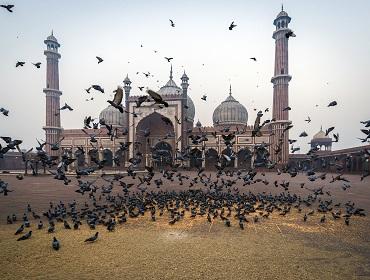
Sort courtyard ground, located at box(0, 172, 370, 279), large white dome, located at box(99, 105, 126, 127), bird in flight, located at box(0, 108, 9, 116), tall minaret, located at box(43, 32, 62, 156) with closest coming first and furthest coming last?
courtyard ground, located at box(0, 172, 370, 279)
bird in flight, located at box(0, 108, 9, 116)
tall minaret, located at box(43, 32, 62, 156)
large white dome, located at box(99, 105, 126, 127)

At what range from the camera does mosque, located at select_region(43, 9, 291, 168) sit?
36.7 metres

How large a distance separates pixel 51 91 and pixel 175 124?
2145 centimetres

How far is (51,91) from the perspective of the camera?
4272 cm

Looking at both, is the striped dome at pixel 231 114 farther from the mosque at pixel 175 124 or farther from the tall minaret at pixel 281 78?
the tall minaret at pixel 281 78

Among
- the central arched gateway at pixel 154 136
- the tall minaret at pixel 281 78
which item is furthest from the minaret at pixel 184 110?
the tall minaret at pixel 281 78

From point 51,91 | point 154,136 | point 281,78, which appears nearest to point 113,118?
point 154,136

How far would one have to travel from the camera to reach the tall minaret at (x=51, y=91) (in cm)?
4244

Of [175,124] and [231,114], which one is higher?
[231,114]

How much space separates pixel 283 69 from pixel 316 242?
117 ft

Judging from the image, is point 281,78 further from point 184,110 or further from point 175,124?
point 175,124

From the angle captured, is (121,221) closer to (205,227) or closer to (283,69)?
(205,227)

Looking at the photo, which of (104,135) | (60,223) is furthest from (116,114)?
(60,223)

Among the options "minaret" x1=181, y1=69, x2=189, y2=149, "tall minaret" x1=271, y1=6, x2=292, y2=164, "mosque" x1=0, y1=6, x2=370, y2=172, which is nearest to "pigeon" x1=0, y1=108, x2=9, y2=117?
"mosque" x1=0, y1=6, x2=370, y2=172

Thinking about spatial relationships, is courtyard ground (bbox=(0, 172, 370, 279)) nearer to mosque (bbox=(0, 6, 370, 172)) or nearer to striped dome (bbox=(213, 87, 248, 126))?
mosque (bbox=(0, 6, 370, 172))
